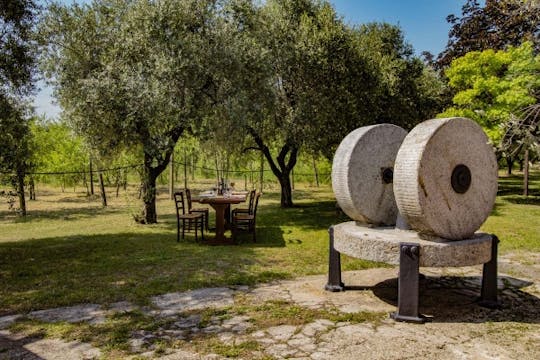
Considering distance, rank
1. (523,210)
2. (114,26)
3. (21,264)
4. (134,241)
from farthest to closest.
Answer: (523,210)
(114,26)
(134,241)
(21,264)

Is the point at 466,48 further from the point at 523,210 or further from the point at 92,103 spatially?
the point at 92,103

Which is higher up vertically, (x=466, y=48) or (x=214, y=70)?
(x=466, y=48)

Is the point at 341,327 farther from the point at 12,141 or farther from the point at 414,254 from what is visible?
the point at 12,141

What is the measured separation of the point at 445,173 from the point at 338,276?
2252 millimetres

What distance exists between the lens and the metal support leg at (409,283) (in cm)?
502

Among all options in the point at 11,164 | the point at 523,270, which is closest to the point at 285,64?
the point at 11,164

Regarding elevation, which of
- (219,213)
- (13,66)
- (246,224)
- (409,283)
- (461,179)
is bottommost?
(246,224)

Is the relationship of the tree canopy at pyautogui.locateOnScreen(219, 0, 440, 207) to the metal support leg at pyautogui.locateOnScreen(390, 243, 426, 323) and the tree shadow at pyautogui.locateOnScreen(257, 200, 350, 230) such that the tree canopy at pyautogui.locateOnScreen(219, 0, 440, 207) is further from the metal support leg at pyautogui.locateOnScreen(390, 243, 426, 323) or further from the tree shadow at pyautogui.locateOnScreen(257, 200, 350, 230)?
the metal support leg at pyautogui.locateOnScreen(390, 243, 426, 323)

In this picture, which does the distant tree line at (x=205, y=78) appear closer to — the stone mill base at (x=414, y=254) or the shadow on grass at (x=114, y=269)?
the shadow on grass at (x=114, y=269)

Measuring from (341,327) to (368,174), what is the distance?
2.76 m

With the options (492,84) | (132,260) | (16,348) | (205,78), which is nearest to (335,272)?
(16,348)

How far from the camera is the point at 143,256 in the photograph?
927 centimetres

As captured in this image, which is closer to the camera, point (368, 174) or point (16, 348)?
point (16, 348)

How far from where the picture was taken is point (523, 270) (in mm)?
7578
